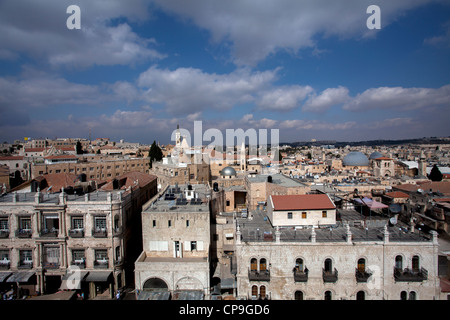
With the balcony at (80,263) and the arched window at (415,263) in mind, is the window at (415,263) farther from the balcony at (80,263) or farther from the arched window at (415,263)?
the balcony at (80,263)

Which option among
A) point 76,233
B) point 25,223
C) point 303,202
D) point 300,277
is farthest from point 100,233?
point 303,202

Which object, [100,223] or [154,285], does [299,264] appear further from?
[100,223]

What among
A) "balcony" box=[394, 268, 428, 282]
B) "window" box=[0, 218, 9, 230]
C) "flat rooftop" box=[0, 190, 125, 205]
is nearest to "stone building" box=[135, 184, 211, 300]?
"flat rooftop" box=[0, 190, 125, 205]

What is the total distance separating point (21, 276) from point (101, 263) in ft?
22.1

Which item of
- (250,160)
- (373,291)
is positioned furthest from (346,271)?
(250,160)

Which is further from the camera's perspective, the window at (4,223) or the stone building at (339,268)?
the window at (4,223)

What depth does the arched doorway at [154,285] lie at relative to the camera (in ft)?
70.1

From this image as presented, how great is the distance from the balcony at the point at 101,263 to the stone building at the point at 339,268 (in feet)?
37.8

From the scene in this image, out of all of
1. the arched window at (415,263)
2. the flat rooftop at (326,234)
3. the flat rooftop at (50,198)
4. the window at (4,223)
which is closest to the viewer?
the arched window at (415,263)

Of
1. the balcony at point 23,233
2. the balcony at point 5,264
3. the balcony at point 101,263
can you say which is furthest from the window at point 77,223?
the balcony at point 5,264

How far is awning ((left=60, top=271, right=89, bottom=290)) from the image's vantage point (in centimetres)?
2216

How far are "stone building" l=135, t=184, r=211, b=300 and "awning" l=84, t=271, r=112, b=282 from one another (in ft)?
9.72

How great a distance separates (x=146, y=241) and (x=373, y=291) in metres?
18.5

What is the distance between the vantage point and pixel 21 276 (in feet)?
73.7
